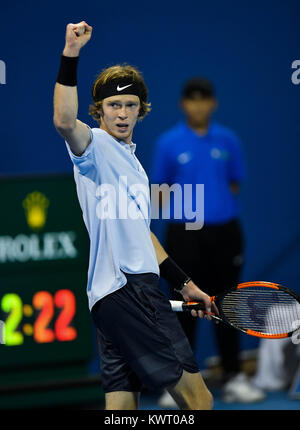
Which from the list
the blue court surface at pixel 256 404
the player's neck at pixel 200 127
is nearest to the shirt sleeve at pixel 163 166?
the player's neck at pixel 200 127

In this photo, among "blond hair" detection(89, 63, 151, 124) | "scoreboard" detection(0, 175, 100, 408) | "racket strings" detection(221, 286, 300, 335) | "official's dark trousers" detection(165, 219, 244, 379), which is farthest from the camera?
"official's dark trousers" detection(165, 219, 244, 379)

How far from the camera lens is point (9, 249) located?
4.66 meters

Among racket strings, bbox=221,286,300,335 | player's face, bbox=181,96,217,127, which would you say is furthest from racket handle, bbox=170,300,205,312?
player's face, bbox=181,96,217,127

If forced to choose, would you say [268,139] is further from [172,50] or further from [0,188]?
[0,188]

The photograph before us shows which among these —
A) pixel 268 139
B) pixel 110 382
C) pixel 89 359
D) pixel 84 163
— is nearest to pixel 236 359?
pixel 89 359

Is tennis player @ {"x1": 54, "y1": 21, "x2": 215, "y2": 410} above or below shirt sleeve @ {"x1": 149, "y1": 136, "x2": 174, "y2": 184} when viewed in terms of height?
below

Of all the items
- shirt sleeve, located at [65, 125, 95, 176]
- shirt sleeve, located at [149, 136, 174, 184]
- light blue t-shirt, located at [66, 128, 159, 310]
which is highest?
shirt sleeve, located at [149, 136, 174, 184]

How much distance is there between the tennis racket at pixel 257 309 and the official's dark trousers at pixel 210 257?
53.8 inches

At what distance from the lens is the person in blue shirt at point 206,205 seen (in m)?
5.14

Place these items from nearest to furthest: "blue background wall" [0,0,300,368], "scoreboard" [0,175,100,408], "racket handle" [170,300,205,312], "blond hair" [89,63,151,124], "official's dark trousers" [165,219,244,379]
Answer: "blond hair" [89,63,151,124] → "racket handle" [170,300,205,312] → "scoreboard" [0,175,100,408] → "official's dark trousers" [165,219,244,379] → "blue background wall" [0,0,300,368]

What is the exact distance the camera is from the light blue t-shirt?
314 cm

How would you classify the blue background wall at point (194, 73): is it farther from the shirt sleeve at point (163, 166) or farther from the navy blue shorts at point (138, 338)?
the navy blue shorts at point (138, 338)

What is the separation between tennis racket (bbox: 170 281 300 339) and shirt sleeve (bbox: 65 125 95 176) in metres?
0.65

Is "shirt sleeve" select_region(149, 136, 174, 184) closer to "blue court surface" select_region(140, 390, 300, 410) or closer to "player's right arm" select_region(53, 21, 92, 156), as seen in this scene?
"blue court surface" select_region(140, 390, 300, 410)
